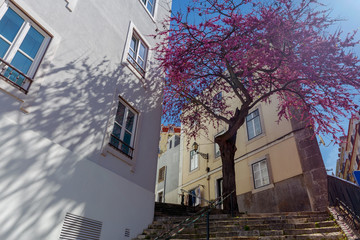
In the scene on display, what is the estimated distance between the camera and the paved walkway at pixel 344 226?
4906 mm

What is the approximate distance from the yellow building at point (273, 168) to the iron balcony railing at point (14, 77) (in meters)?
9.71

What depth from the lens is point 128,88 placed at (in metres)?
8.16

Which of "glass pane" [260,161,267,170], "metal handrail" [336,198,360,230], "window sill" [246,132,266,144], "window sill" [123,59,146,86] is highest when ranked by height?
"window sill" [246,132,266,144]

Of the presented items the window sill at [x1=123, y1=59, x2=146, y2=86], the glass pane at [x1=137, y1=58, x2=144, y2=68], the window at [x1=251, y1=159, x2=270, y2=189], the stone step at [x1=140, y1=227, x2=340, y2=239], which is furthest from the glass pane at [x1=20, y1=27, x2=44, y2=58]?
the window at [x1=251, y1=159, x2=270, y2=189]

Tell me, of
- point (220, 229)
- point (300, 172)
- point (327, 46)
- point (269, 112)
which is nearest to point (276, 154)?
point (300, 172)

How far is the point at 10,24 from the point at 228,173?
7315 millimetres


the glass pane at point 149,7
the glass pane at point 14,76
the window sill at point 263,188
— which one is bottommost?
the glass pane at point 14,76

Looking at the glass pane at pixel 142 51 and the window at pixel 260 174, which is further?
the window at pixel 260 174

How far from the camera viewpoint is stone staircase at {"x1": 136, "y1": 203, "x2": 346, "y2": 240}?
5.43 m

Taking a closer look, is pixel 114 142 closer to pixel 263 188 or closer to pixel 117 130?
pixel 117 130

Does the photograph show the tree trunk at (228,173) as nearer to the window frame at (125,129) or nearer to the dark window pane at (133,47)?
the window frame at (125,129)

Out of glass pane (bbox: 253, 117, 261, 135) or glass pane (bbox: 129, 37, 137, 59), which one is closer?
glass pane (bbox: 129, 37, 137, 59)

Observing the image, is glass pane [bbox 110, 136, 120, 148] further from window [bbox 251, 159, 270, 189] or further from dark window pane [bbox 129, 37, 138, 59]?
window [bbox 251, 159, 270, 189]

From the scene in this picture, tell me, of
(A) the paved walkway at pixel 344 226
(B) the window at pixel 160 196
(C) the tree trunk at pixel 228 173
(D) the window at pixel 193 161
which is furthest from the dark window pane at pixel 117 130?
(B) the window at pixel 160 196
